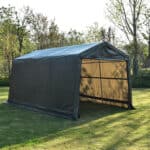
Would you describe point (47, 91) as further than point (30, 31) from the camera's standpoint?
No

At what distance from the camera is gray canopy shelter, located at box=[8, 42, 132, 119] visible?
10.6 meters

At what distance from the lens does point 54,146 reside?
6.96 m

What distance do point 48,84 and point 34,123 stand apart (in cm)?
239

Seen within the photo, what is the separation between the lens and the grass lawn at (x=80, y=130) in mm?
7048

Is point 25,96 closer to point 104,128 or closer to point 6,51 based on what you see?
point 104,128

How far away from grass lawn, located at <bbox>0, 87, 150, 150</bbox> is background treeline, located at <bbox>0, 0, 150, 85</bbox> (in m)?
19.1

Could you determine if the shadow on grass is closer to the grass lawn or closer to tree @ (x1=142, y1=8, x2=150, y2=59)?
the grass lawn

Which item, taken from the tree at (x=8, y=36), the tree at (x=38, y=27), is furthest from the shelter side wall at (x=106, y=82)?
the tree at (x=38, y=27)

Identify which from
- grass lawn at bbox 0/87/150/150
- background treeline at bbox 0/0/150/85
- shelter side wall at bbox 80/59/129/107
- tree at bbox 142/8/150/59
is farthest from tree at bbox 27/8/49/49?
grass lawn at bbox 0/87/150/150

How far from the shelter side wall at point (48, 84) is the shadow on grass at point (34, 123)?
47cm

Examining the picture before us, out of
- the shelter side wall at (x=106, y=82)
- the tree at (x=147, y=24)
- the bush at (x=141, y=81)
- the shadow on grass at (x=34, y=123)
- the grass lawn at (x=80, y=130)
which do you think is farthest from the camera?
the tree at (x=147, y=24)

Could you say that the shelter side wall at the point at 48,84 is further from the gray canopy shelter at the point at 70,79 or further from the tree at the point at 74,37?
the tree at the point at 74,37


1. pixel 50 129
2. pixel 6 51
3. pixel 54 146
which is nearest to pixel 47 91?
pixel 50 129

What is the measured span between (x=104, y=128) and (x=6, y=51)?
27.0 m
